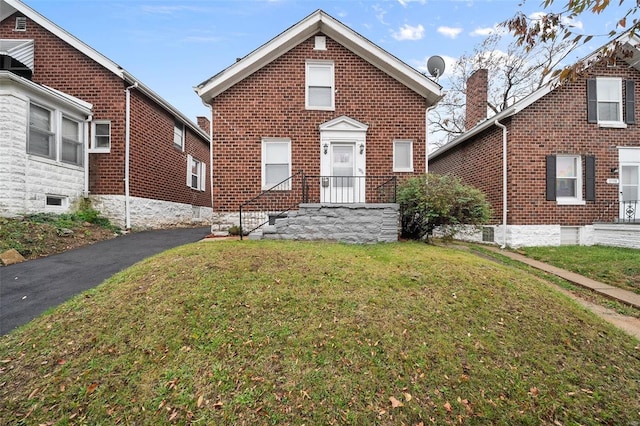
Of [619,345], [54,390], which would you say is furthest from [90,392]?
[619,345]

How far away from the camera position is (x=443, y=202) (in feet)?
25.0

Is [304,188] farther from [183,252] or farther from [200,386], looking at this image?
[200,386]

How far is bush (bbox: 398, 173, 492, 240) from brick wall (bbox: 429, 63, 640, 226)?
9.23 ft

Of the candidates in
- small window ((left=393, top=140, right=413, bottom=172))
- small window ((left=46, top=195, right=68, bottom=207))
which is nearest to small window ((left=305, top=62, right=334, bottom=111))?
small window ((left=393, top=140, right=413, bottom=172))

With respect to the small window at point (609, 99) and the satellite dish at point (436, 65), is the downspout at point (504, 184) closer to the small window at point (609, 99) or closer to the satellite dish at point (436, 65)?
the satellite dish at point (436, 65)

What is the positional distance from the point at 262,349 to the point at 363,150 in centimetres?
745

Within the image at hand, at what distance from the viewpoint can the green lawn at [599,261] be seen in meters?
6.53

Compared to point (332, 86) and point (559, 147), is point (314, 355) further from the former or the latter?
point (559, 147)

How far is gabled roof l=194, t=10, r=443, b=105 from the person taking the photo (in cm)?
912

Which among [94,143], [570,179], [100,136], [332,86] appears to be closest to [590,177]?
[570,179]

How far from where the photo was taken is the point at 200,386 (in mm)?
2857

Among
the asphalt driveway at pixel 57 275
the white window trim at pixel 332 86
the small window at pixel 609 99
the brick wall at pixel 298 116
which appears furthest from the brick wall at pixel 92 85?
the small window at pixel 609 99

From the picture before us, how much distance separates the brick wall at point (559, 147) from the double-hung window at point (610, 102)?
17 centimetres

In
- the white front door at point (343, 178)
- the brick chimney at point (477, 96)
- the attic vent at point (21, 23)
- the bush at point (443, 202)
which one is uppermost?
the attic vent at point (21, 23)
